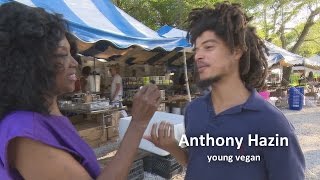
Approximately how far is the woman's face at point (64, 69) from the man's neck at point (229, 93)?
0.78m

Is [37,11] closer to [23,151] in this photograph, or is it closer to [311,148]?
[23,151]

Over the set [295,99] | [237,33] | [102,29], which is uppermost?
[102,29]

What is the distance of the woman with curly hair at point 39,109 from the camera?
1.09 m

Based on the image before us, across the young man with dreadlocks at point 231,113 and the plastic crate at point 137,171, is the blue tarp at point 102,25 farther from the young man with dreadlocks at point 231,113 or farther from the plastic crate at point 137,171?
the young man with dreadlocks at point 231,113

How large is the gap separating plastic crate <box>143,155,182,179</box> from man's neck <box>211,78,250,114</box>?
3.24 metres

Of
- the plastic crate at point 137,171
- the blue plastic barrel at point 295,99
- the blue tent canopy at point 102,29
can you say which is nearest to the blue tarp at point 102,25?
the blue tent canopy at point 102,29

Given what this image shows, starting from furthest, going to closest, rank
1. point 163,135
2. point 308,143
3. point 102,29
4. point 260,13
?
point 260,13
point 308,143
point 102,29
point 163,135

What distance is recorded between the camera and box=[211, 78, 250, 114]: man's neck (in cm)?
168

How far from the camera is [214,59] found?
5.49 ft

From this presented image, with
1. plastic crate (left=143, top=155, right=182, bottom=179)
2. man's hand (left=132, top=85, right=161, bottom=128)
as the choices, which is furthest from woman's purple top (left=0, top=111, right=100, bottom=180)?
plastic crate (left=143, top=155, right=182, bottom=179)

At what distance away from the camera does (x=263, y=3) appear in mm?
22250

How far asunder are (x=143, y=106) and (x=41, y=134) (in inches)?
16.1

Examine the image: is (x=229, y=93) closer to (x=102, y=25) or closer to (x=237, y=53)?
(x=237, y=53)

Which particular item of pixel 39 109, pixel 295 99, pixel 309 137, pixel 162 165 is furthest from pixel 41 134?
pixel 295 99
